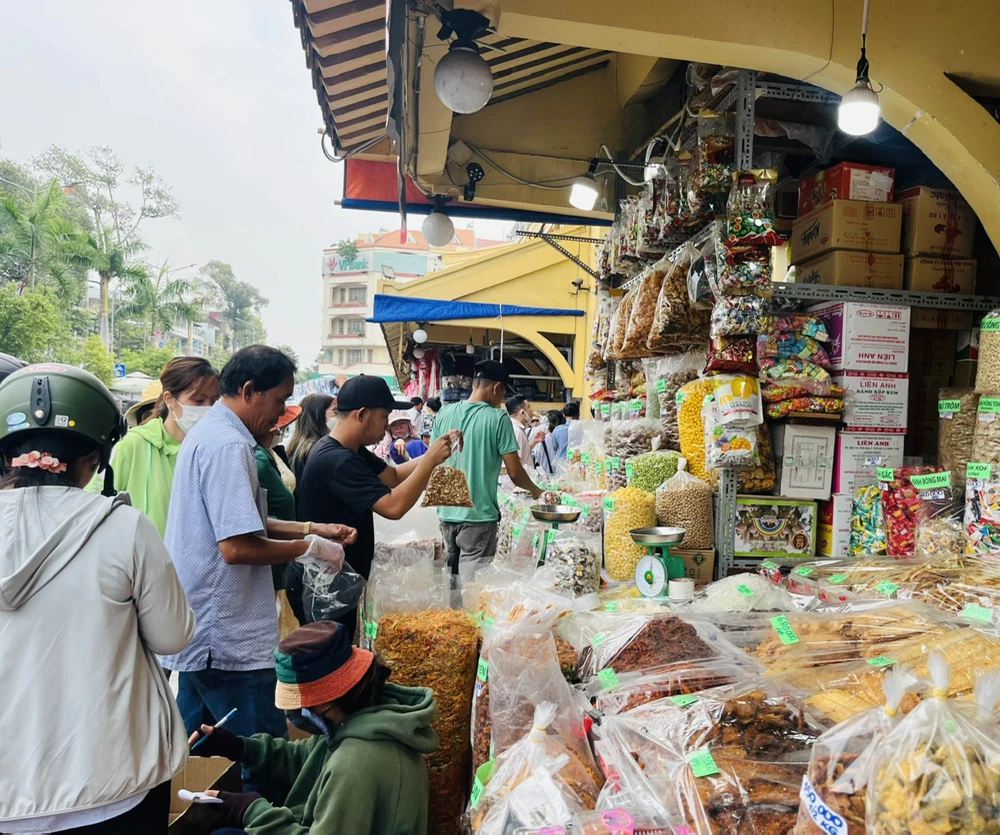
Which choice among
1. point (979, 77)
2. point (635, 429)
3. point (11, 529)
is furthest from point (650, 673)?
point (979, 77)

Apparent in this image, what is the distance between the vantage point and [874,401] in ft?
9.28

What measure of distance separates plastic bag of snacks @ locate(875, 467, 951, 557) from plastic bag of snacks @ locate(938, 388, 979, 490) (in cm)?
9

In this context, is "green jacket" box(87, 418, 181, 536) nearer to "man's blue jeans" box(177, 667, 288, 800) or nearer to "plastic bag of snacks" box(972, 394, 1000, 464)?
"man's blue jeans" box(177, 667, 288, 800)

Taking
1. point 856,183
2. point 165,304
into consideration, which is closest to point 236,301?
point 165,304

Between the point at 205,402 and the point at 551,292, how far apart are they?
24.0 feet

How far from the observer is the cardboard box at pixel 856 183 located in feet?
9.92

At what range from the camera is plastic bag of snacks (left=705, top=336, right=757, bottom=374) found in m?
2.65

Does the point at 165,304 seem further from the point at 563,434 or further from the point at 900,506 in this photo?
the point at 900,506

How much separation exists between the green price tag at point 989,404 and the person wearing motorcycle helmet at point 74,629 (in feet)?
8.78

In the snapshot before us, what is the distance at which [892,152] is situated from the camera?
3.40m

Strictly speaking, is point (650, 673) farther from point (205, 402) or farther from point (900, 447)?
point (205, 402)

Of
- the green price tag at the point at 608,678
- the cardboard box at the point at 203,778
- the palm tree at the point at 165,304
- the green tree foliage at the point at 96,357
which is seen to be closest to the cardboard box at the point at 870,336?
the green price tag at the point at 608,678

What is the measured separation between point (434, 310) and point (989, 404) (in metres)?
6.83

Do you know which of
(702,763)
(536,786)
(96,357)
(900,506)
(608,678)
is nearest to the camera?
(702,763)
